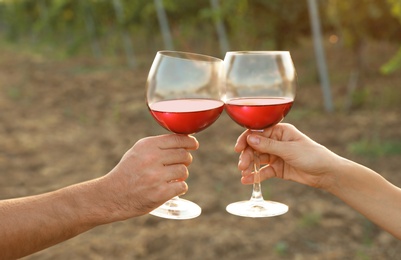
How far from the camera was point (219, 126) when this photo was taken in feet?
27.2

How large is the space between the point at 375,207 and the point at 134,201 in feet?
2.54

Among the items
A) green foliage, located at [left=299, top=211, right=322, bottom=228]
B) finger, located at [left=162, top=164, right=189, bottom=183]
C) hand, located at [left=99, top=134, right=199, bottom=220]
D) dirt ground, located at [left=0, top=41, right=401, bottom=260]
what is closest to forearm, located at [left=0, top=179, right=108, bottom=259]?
hand, located at [left=99, top=134, right=199, bottom=220]

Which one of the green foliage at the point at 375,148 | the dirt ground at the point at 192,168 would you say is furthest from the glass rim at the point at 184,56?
the green foliage at the point at 375,148

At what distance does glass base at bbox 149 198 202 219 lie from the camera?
68.9 inches

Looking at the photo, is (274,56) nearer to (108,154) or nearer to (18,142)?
(108,154)

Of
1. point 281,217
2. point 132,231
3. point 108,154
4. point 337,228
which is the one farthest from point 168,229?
point 108,154

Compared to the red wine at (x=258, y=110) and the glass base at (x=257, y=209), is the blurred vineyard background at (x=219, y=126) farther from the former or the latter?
the red wine at (x=258, y=110)

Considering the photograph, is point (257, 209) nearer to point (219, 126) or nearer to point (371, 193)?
point (371, 193)

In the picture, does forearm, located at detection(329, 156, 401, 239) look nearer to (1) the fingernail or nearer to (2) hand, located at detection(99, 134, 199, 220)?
(1) the fingernail

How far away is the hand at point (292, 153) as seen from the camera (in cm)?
177

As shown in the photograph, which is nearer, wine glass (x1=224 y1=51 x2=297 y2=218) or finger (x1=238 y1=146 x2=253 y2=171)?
wine glass (x1=224 y1=51 x2=297 y2=218)

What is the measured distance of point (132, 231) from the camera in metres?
4.72

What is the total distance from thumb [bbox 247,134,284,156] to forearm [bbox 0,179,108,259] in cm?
50

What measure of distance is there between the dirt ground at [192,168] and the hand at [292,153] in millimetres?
2385
